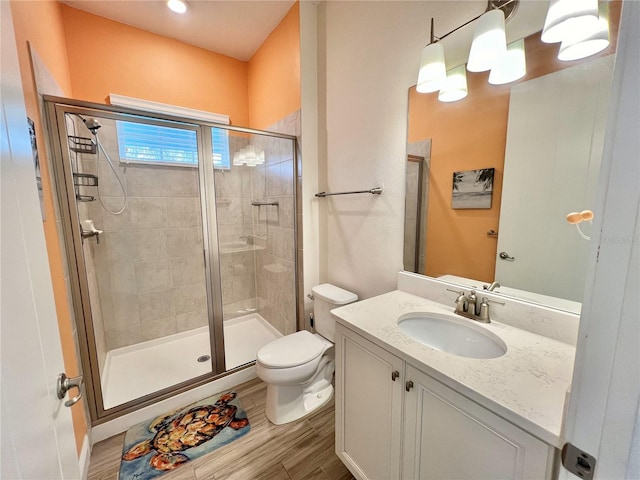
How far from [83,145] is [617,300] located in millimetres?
2784

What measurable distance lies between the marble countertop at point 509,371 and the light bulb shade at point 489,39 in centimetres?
111

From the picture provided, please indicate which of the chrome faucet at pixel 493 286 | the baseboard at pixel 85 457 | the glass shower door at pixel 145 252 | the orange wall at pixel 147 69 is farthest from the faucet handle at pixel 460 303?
the orange wall at pixel 147 69

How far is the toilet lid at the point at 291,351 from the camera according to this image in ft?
5.25

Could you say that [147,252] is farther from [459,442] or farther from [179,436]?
[459,442]

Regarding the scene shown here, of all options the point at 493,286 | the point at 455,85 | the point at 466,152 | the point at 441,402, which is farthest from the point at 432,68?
the point at 441,402

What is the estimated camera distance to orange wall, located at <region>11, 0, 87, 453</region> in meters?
1.14

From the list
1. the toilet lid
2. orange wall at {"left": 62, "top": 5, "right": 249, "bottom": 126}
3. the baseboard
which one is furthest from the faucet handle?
orange wall at {"left": 62, "top": 5, "right": 249, "bottom": 126}

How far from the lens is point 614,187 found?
351 mm

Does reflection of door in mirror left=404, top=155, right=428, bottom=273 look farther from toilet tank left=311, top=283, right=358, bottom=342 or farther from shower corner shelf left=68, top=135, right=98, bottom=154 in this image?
shower corner shelf left=68, top=135, right=98, bottom=154

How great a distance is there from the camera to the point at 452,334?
4.02 feet

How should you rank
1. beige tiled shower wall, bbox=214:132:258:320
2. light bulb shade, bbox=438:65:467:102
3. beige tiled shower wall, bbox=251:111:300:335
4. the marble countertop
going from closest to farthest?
the marble countertop, light bulb shade, bbox=438:65:467:102, beige tiled shower wall, bbox=251:111:300:335, beige tiled shower wall, bbox=214:132:258:320

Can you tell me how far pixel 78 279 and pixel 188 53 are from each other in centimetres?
220

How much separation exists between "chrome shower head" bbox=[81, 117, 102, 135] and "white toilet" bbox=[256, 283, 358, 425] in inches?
74.7

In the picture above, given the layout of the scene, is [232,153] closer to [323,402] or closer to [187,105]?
[187,105]
